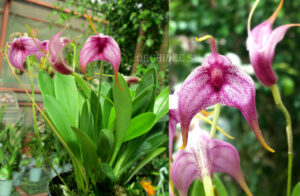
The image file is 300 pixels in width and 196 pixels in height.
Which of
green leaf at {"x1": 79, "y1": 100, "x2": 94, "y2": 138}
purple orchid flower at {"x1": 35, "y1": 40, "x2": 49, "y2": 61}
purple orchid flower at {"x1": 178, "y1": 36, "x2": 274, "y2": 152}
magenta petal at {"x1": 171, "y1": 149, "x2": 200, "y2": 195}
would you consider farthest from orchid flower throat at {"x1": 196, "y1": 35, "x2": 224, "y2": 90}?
purple orchid flower at {"x1": 35, "y1": 40, "x2": 49, "y2": 61}

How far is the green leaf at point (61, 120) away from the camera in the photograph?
0.64 meters

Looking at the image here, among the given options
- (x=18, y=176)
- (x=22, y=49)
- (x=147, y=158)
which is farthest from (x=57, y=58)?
(x=18, y=176)

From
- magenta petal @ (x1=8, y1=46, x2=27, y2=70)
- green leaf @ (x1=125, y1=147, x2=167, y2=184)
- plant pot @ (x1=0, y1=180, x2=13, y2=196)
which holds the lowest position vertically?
plant pot @ (x1=0, y1=180, x2=13, y2=196)

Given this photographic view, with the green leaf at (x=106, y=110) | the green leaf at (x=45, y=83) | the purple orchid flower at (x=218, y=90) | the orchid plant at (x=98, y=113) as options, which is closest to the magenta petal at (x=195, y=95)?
the purple orchid flower at (x=218, y=90)

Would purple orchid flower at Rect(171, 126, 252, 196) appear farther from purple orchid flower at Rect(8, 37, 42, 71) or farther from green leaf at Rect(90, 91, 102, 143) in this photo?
purple orchid flower at Rect(8, 37, 42, 71)

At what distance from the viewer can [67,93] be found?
0.71 m

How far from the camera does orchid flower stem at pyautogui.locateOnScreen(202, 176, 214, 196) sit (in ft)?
1.14

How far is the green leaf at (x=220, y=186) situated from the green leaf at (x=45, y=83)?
545mm

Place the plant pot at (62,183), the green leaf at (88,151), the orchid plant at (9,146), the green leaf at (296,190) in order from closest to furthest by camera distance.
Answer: the green leaf at (296,190) < the green leaf at (88,151) < the plant pot at (62,183) < the orchid plant at (9,146)

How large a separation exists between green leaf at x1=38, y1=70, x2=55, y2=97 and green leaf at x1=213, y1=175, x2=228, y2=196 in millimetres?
545

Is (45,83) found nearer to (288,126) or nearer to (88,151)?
(88,151)

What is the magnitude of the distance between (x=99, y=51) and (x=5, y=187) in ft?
1.89

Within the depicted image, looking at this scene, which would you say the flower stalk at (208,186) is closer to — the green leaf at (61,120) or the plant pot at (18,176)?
the green leaf at (61,120)

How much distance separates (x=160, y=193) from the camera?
0.80 metres
